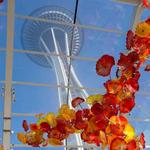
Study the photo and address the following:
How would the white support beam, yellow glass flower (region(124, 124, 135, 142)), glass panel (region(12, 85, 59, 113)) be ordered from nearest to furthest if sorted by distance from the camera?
1. yellow glass flower (region(124, 124, 135, 142))
2. the white support beam
3. glass panel (region(12, 85, 59, 113))

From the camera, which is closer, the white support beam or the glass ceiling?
the white support beam

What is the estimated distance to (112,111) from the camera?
6.49 ft

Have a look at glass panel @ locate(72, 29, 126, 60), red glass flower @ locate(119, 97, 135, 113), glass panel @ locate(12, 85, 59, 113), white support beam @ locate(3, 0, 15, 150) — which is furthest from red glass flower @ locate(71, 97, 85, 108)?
glass panel @ locate(12, 85, 59, 113)

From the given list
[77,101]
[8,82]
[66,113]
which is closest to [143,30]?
[77,101]

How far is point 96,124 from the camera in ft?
6.48

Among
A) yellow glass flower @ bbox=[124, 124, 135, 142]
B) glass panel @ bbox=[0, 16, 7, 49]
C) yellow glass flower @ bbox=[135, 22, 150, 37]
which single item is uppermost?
glass panel @ bbox=[0, 16, 7, 49]

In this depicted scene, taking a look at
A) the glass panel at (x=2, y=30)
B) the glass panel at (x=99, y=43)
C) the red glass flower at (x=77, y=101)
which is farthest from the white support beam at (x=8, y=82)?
the red glass flower at (x=77, y=101)

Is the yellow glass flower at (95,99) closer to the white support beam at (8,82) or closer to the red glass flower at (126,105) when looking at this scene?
the red glass flower at (126,105)

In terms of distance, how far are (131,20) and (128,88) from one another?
2970 millimetres

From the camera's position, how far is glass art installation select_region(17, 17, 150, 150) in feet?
6.17

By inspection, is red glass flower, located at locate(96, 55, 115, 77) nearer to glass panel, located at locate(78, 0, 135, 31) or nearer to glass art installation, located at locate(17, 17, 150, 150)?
glass art installation, located at locate(17, 17, 150, 150)

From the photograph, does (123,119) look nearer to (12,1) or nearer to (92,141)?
(92,141)

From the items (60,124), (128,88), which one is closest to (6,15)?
(60,124)

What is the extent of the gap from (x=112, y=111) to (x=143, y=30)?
470mm
